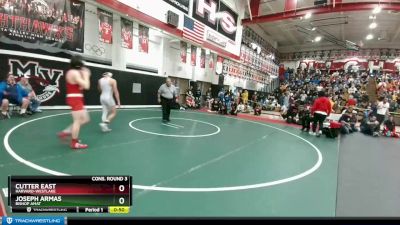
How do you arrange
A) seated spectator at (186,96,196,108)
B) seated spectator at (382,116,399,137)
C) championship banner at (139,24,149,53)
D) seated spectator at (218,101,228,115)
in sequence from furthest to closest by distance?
1. seated spectator at (186,96,196,108)
2. seated spectator at (218,101,228,115)
3. championship banner at (139,24,149,53)
4. seated spectator at (382,116,399,137)

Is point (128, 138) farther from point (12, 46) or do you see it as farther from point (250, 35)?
point (250, 35)

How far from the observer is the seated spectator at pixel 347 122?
846 cm

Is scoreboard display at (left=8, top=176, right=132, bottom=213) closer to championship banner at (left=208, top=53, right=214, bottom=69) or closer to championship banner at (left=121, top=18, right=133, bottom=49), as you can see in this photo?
championship banner at (left=121, top=18, right=133, bottom=49)

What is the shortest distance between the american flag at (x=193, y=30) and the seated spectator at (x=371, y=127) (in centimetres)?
889

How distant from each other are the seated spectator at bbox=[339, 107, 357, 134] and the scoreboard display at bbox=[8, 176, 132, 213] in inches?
347

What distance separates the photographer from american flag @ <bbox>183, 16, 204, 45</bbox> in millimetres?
12731

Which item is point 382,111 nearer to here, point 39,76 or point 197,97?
point 197,97

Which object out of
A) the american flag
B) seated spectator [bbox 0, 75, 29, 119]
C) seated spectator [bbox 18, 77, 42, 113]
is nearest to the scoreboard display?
seated spectator [bbox 0, 75, 29, 119]

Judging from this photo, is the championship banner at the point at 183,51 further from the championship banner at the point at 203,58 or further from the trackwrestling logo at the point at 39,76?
the trackwrestling logo at the point at 39,76

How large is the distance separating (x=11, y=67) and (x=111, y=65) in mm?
3708

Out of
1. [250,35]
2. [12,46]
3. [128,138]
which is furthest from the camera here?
[250,35]

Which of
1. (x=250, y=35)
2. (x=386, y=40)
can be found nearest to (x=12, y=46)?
(x=250, y=35)

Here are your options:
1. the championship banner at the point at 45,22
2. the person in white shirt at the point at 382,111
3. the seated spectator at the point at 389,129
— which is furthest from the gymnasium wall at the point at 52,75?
the person in white shirt at the point at 382,111

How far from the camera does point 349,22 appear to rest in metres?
20.1
